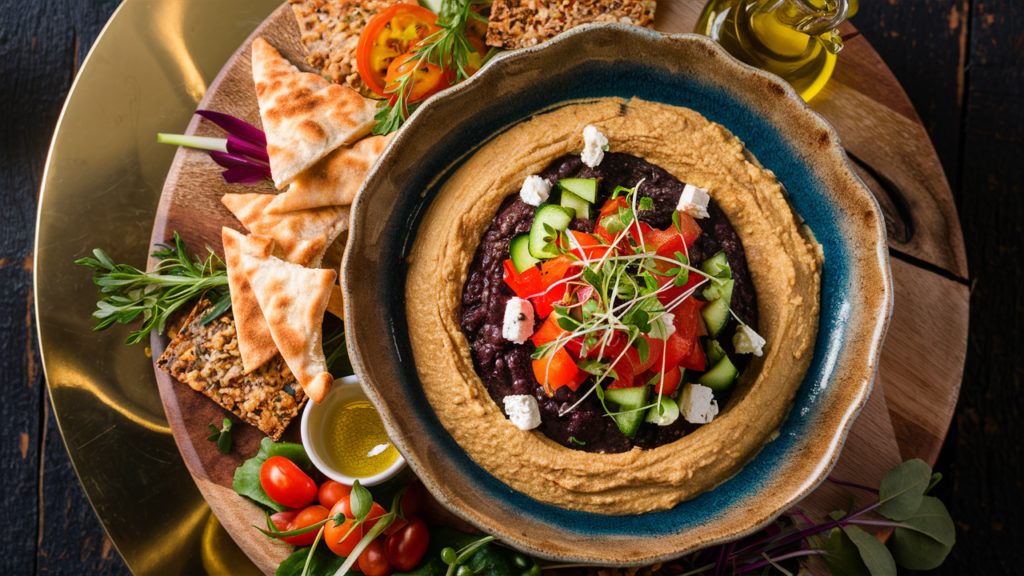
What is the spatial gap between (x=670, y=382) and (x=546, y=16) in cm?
218

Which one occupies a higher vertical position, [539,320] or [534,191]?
[534,191]

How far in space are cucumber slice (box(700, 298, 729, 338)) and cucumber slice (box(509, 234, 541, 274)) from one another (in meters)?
0.85

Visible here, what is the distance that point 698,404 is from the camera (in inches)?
111

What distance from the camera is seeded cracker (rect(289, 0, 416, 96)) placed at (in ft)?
11.5

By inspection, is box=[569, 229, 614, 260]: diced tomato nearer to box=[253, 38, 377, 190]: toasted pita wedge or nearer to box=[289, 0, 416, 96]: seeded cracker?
box=[253, 38, 377, 190]: toasted pita wedge

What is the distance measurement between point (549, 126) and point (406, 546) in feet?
→ 7.47

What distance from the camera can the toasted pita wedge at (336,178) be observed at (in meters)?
3.32

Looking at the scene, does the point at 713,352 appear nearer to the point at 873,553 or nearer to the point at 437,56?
the point at 873,553

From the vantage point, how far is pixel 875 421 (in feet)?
11.0

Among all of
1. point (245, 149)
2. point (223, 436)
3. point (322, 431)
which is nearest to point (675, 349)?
point (322, 431)

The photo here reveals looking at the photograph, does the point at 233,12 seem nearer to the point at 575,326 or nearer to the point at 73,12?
the point at 73,12

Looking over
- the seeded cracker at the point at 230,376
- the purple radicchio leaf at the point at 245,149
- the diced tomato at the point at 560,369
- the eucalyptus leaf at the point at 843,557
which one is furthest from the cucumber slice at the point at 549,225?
the eucalyptus leaf at the point at 843,557

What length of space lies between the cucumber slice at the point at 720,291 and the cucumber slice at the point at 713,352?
217 millimetres

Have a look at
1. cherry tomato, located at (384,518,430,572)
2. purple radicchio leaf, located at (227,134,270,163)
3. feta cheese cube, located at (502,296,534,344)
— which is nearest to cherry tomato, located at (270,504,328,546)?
cherry tomato, located at (384,518,430,572)
